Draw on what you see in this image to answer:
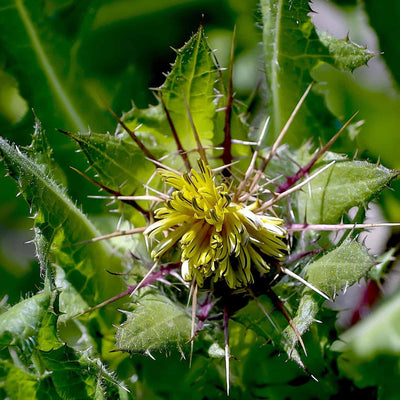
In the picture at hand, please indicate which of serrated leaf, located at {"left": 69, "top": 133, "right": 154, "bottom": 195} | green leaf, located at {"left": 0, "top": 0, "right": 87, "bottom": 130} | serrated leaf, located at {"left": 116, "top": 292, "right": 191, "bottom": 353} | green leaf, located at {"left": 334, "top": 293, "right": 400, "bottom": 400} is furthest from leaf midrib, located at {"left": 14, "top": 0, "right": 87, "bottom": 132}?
green leaf, located at {"left": 334, "top": 293, "right": 400, "bottom": 400}

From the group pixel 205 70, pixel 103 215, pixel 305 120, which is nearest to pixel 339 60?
pixel 305 120

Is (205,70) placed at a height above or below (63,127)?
above

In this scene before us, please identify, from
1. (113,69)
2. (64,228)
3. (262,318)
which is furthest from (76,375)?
(113,69)

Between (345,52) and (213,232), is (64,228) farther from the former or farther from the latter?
(345,52)

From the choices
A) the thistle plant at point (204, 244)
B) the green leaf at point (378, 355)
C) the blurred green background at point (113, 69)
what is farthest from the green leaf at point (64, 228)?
the green leaf at point (378, 355)

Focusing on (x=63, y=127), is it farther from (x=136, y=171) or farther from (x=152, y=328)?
(x=152, y=328)

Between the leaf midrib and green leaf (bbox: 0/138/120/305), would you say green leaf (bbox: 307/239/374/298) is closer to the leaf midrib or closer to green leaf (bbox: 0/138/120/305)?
green leaf (bbox: 0/138/120/305)
